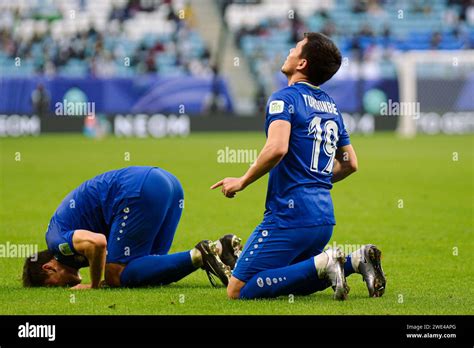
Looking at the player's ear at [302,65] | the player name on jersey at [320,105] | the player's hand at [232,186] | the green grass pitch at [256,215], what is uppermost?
the player's ear at [302,65]

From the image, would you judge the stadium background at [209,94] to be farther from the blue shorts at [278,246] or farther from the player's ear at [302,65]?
the player's ear at [302,65]

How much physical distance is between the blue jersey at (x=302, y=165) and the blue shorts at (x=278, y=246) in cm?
6

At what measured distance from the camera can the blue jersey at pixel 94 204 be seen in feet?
29.0

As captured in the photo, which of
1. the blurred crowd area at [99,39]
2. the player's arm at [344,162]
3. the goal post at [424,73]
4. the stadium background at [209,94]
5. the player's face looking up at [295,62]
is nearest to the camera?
the player's face looking up at [295,62]

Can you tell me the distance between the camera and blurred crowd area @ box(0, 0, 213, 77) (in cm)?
4372

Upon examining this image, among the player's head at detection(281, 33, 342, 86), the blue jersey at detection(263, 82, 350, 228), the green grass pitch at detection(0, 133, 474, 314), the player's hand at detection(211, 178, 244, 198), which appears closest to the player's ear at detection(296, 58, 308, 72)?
the player's head at detection(281, 33, 342, 86)

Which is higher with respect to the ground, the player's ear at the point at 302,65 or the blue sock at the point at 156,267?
Answer: the player's ear at the point at 302,65

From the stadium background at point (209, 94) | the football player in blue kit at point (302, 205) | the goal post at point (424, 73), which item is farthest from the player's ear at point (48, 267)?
the goal post at point (424, 73)

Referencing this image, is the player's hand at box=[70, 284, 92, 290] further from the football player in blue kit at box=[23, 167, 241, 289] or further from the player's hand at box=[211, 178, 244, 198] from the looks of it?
the player's hand at box=[211, 178, 244, 198]

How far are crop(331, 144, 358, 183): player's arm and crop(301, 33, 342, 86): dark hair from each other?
799mm

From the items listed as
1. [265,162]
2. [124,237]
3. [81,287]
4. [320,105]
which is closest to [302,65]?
[320,105]

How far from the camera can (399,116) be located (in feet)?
134

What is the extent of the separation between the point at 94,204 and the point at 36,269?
85cm
